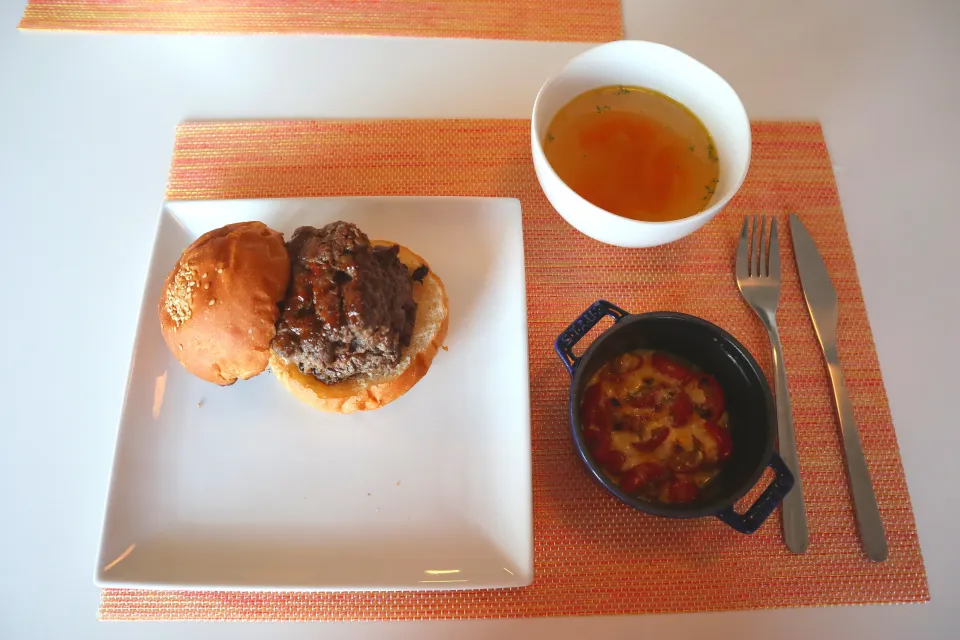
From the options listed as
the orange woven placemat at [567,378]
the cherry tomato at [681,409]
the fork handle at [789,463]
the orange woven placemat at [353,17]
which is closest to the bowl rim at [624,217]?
the orange woven placemat at [567,378]

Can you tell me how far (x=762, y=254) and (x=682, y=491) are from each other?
A: 0.94 metres

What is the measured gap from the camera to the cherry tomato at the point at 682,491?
1366mm

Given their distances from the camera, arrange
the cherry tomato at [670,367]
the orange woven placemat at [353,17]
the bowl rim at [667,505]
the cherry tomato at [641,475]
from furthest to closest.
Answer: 1. the orange woven placemat at [353,17]
2. the cherry tomato at [670,367]
3. the cherry tomato at [641,475]
4. the bowl rim at [667,505]

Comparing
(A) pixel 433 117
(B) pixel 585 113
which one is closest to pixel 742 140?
(B) pixel 585 113

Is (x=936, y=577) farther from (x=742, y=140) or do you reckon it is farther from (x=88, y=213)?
(x=88, y=213)

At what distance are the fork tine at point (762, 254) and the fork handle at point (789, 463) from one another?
275mm

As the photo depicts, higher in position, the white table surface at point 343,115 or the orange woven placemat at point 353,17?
the orange woven placemat at point 353,17

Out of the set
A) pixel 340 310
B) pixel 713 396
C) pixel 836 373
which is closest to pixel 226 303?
pixel 340 310

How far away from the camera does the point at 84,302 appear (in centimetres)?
187

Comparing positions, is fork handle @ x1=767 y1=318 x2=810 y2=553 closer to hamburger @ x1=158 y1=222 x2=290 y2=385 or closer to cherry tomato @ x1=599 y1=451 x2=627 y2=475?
cherry tomato @ x1=599 y1=451 x2=627 y2=475

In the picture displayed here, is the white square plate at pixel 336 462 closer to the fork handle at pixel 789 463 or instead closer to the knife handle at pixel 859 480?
the fork handle at pixel 789 463

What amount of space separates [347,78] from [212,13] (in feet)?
2.17

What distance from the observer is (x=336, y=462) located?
1.62m

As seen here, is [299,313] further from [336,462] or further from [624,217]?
[624,217]
